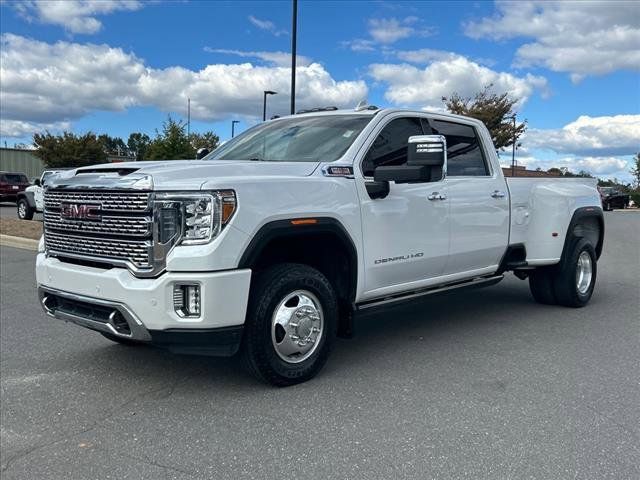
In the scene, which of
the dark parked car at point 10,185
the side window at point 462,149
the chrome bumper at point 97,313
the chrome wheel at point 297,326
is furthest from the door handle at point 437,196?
the dark parked car at point 10,185

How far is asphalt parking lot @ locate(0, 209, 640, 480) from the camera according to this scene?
3.12m

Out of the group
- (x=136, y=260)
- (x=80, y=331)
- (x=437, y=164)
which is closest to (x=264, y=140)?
(x=437, y=164)

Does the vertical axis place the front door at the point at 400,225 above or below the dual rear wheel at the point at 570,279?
above

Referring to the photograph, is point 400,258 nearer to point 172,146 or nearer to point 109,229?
point 109,229

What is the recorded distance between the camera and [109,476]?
3.00 meters

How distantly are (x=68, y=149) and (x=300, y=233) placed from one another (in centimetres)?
4342

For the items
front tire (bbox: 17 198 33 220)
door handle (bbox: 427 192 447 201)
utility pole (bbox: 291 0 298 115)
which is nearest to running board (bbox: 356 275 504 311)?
door handle (bbox: 427 192 447 201)

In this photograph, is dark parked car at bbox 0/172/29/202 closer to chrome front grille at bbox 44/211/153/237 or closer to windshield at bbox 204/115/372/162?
windshield at bbox 204/115/372/162

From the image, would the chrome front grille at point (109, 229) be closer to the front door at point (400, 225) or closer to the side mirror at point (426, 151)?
the front door at point (400, 225)

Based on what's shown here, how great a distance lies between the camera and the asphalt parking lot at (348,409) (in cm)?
312

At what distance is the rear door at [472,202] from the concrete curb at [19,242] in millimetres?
9399

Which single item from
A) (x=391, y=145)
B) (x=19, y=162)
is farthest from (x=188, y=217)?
(x=19, y=162)

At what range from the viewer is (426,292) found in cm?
534

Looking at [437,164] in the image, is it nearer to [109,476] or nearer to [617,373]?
[617,373]
